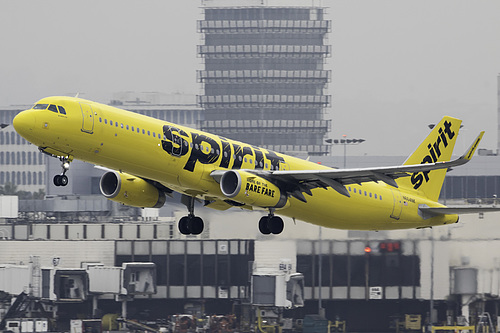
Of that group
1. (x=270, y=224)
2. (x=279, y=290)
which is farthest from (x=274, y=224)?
(x=279, y=290)

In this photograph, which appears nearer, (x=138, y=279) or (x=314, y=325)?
(x=314, y=325)

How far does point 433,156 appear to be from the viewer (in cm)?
5559

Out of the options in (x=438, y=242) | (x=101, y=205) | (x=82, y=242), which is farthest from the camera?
(x=101, y=205)

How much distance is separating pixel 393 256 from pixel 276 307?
825cm

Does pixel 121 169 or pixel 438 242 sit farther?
pixel 438 242

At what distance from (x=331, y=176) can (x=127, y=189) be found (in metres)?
9.53

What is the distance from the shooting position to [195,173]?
4409 cm

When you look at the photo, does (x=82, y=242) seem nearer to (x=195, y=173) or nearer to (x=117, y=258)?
(x=117, y=258)

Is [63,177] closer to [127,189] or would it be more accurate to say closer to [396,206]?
[127,189]

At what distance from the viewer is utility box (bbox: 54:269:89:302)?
68.8 m

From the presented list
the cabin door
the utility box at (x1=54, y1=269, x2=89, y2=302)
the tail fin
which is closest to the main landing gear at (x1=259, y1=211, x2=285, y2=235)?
the cabin door

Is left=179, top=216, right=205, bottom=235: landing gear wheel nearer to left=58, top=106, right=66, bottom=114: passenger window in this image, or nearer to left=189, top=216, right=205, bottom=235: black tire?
left=189, top=216, right=205, bottom=235: black tire

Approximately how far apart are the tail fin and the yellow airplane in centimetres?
38

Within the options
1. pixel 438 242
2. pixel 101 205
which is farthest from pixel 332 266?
pixel 101 205
